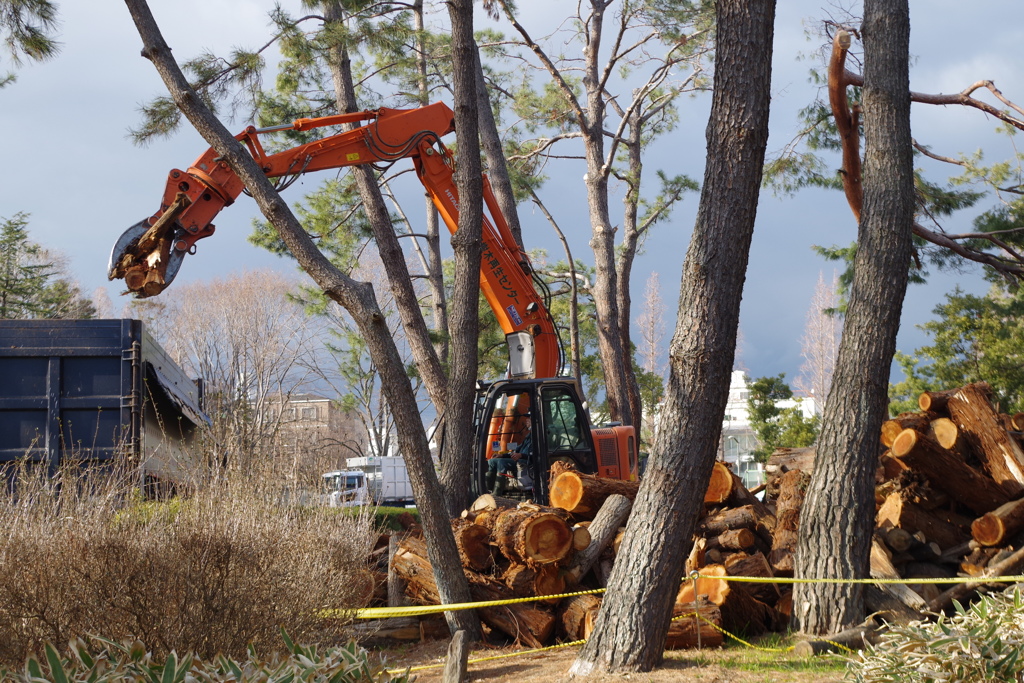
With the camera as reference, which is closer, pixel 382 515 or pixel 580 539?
pixel 580 539

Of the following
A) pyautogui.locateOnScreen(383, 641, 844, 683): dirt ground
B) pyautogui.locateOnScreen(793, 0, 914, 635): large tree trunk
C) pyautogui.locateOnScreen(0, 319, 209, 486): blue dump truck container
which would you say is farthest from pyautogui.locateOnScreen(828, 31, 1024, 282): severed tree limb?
pyautogui.locateOnScreen(0, 319, 209, 486): blue dump truck container

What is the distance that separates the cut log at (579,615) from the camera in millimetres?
6332

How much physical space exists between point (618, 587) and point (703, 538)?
2.26 meters

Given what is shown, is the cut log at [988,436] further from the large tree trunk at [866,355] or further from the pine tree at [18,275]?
the pine tree at [18,275]

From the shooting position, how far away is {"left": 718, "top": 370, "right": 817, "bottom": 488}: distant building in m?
27.8

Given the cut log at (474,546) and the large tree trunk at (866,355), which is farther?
the cut log at (474,546)

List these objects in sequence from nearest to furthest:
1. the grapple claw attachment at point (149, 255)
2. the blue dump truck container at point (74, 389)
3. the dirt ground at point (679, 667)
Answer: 1. the dirt ground at point (679, 667)
2. the grapple claw attachment at point (149, 255)
3. the blue dump truck container at point (74, 389)

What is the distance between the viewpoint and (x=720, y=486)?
738 centimetres

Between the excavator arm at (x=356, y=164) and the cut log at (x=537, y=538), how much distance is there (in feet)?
9.34

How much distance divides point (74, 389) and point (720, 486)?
631 centimetres

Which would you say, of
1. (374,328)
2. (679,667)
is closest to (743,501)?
(679,667)

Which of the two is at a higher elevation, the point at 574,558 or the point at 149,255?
the point at 149,255

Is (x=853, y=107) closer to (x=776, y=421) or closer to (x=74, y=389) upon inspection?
(x=74, y=389)

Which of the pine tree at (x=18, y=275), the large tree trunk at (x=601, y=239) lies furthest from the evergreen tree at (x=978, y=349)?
the pine tree at (x=18, y=275)
